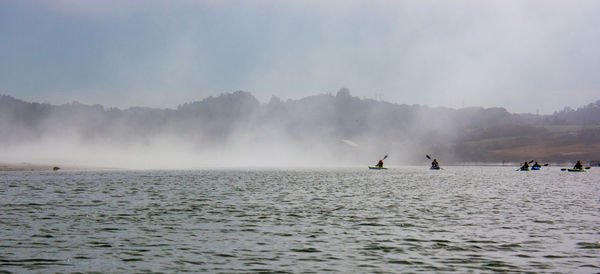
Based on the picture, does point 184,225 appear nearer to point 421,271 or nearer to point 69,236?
point 69,236

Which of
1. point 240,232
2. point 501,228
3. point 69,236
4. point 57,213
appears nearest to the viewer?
point 69,236

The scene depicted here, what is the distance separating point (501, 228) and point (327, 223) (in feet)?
34.4

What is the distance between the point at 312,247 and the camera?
86.9ft

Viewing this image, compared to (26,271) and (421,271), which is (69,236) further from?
(421,271)

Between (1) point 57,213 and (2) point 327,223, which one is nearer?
(2) point 327,223

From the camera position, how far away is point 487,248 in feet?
86.2

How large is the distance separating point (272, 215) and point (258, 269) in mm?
18967

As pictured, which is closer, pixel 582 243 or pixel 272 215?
pixel 582 243

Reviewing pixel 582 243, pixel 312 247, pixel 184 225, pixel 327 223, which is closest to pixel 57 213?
pixel 184 225

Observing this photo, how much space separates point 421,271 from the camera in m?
21.2

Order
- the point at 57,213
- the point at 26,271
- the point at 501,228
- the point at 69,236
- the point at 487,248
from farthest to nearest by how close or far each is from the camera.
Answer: the point at 57,213
the point at 501,228
the point at 69,236
the point at 487,248
the point at 26,271

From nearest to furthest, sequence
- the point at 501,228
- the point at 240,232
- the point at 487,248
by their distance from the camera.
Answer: the point at 487,248 < the point at 240,232 < the point at 501,228

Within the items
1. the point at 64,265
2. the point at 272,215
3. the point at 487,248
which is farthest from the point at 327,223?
the point at 64,265

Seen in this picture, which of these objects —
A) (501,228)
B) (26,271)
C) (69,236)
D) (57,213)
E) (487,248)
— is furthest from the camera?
(57,213)
